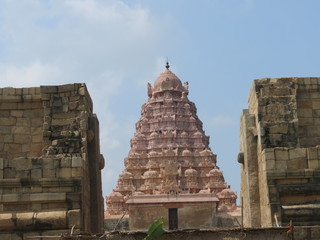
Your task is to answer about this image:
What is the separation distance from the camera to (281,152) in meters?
12.1

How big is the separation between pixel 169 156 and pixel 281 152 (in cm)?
4549

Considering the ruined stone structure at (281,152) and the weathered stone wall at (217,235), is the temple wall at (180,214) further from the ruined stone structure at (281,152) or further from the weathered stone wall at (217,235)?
the weathered stone wall at (217,235)

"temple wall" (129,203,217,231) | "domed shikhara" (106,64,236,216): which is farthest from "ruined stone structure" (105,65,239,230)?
"temple wall" (129,203,217,231)

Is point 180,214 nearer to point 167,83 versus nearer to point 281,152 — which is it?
point 281,152

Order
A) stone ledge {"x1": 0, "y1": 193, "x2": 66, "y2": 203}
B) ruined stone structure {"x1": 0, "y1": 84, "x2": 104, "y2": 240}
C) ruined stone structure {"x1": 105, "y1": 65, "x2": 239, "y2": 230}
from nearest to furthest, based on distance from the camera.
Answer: ruined stone structure {"x1": 0, "y1": 84, "x2": 104, "y2": 240} → stone ledge {"x1": 0, "y1": 193, "x2": 66, "y2": 203} → ruined stone structure {"x1": 105, "y1": 65, "x2": 239, "y2": 230}

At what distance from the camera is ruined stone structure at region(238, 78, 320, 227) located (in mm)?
11930

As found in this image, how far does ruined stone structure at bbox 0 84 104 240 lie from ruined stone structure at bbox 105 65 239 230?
3544cm

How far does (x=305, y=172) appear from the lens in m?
12.0

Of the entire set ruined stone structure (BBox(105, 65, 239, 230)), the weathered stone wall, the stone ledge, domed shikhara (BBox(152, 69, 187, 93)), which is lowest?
the weathered stone wall

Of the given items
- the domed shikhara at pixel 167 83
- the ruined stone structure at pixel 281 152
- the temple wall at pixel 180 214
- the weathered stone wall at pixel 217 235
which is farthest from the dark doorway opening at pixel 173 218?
the domed shikhara at pixel 167 83

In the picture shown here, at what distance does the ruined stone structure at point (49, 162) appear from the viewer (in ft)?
38.8

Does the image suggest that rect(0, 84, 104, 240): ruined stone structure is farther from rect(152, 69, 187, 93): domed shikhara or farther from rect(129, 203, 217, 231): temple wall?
rect(152, 69, 187, 93): domed shikhara

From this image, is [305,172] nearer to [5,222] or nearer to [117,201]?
[5,222]

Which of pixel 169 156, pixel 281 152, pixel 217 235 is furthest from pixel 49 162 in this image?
pixel 169 156
